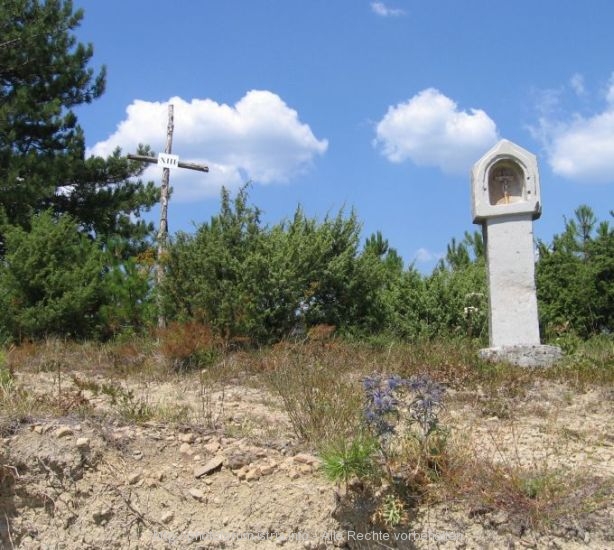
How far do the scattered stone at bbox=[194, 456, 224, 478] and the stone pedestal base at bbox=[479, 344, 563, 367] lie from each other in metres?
4.02

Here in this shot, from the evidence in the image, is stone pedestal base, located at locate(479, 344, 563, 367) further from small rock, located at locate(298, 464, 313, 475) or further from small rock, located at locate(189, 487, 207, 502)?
small rock, located at locate(189, 487, 207, 502)

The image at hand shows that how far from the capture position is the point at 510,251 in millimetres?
7938

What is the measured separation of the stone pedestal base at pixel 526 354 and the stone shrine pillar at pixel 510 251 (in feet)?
0.22

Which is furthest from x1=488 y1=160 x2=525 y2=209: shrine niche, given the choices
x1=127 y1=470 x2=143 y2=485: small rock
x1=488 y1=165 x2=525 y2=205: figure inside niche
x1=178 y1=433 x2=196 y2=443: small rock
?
x1=127 y1=470 x2=143 y2=485: small rock

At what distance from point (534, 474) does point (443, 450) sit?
0.53m

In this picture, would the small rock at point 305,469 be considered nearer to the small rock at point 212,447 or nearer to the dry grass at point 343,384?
the dry grass at point 343,384

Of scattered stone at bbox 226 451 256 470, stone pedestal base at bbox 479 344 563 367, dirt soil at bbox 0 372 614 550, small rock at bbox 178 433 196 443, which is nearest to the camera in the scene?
dirt soil at bbox 0 372 614 550

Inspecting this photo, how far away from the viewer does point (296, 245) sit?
9.02m

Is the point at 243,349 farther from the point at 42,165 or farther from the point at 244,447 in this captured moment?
the point at 42,165

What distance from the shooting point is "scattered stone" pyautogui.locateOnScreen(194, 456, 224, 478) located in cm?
431

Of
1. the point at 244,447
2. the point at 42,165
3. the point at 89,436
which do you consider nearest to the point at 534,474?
the point at 244,447

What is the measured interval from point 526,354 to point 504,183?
2.19 metres

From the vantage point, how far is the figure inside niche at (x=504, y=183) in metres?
8.25

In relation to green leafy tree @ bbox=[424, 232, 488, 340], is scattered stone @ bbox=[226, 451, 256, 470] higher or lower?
lower
